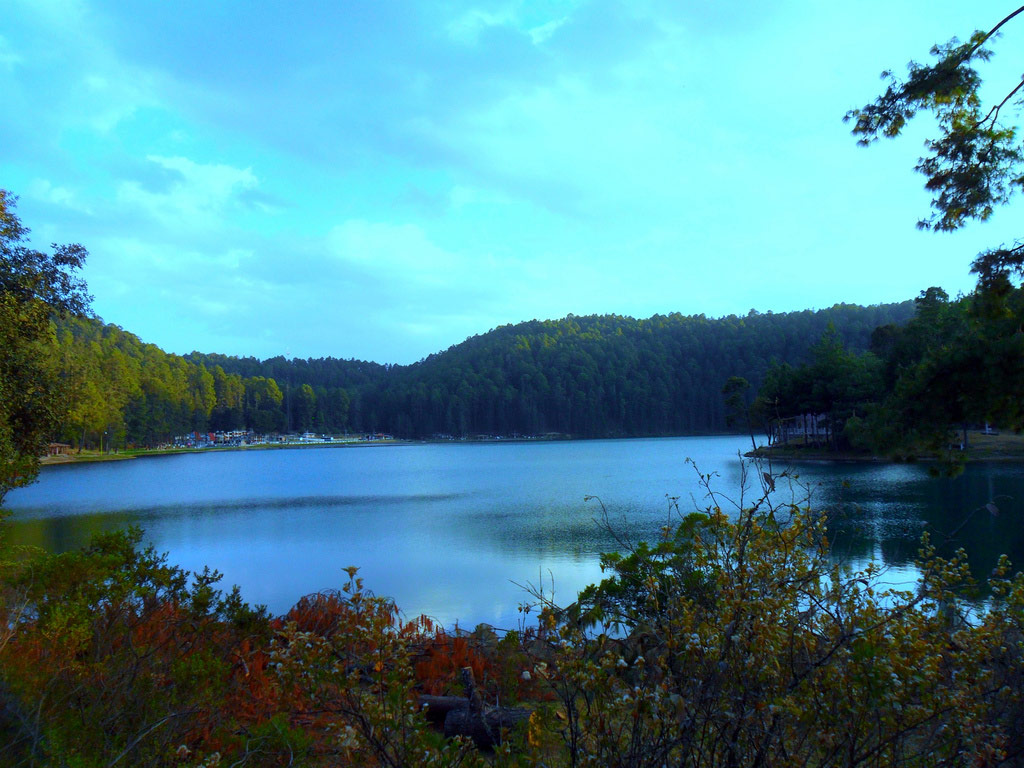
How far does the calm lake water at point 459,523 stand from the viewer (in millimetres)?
11172

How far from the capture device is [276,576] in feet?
41.5

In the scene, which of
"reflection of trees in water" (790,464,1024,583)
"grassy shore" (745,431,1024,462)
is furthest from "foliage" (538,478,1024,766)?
"grassy shore" (745,431,1024,462)

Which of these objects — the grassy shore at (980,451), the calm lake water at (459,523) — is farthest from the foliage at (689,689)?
the grassy shore at (980,451)

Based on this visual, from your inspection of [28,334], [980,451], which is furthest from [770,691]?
[980,451]

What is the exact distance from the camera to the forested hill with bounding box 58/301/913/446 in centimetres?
8219

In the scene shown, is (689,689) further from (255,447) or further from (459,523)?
(255,447)

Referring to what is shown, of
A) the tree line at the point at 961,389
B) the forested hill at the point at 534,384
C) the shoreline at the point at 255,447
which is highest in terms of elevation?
the forested hill at the point at 534,384

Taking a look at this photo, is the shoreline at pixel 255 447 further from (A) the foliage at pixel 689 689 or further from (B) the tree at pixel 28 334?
(A) the foliage at pixel 689 689

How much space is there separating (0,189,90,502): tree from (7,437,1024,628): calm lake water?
3982 millimetres

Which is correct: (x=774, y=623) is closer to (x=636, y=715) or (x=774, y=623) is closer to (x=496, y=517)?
(x=636, y=715)

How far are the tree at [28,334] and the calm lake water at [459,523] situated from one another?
3.98 metres

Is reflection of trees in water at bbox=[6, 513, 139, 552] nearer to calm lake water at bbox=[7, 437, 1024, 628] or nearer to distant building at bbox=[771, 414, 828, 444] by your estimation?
calm lake water at bbox=[7, 437, 1024, 628]

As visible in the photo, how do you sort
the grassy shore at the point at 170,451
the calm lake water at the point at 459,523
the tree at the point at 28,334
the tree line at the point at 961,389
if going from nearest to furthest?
the tree line at the point at 961,389 < the tree at the point at 28,334 < the calm lake water at the point at 459,523 < the grassy shore at the point at 170,451

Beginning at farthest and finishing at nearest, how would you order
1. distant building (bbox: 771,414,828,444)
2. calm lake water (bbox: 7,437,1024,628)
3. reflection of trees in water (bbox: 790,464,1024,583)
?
1. distant building (bbox: 771,414,828,444)
2. reflection of trees in water (bbox: 790,464,1024,583)
3. calm lake water (bbox: 7,437,1024,628)
